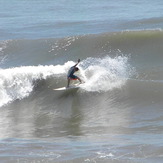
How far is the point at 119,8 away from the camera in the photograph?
43.9 meters

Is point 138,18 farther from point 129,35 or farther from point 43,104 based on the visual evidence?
point 43,104

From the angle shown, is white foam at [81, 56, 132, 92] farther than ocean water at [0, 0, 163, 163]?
Yes

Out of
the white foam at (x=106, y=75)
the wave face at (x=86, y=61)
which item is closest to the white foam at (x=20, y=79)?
the wave face at (x=86, y=61)

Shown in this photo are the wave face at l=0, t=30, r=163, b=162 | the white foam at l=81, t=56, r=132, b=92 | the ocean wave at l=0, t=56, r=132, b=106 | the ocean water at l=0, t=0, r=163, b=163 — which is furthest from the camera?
the ocean wave at l=0, t=56, r=132, b=106

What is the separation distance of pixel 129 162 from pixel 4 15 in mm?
36235

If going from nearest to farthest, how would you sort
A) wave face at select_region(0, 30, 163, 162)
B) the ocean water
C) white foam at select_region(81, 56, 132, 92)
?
the ocean water, wave face at select_region(0, 30, 163, 162), white foam at select_region(81, 56, 132, 92)

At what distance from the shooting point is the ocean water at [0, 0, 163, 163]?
11953 millimetres

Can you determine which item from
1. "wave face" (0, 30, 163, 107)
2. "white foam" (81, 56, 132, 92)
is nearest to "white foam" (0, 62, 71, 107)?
"wave face" (0, 30, 163, 107)

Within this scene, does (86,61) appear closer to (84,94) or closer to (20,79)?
(20,79)

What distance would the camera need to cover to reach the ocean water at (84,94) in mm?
11953

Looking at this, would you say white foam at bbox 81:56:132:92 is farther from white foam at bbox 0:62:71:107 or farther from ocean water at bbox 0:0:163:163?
white foam at bbox 0:62:71:107

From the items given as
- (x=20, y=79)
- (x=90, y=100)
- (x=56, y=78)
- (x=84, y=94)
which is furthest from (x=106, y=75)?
(x=20, y=79)

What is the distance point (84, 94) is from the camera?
18328 millimetres

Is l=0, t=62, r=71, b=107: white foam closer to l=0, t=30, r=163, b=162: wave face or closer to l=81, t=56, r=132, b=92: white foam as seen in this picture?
l=0, t=30, r=163, b=162: wave face
